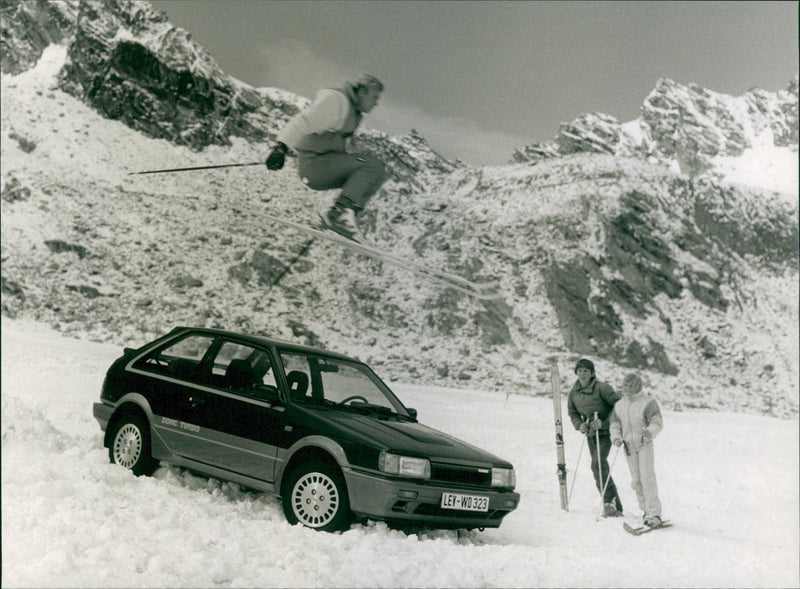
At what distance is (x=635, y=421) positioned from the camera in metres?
5.72

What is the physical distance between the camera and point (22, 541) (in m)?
3.48

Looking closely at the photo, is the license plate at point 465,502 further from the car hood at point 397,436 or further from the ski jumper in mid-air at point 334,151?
the ski jumper in mid-air at point 334,151

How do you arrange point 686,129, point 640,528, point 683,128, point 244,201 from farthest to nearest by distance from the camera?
point 686,129 → point 683,128 → point 244,201 → point 640,528

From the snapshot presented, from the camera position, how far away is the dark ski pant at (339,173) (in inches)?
238

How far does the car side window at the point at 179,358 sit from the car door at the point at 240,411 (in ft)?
0.40

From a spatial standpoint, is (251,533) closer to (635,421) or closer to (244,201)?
(635,421)

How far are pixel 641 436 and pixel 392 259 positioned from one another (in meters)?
2.75

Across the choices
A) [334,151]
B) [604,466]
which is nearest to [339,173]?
[334,151]

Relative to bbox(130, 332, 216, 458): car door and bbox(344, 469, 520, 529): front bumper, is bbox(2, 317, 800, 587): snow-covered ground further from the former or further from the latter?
bbox(130, 332, 216, 458): car door

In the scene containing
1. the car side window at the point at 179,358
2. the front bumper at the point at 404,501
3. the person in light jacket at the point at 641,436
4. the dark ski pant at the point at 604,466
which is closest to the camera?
the front bumper at the point at 404,501

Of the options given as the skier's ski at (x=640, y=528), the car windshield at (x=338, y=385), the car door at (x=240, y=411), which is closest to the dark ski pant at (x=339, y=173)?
the car windshield at (x=338, y=385)

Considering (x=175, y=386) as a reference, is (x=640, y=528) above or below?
below

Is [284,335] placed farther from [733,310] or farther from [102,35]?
[733,310]

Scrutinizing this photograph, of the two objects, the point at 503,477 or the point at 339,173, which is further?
the point at 339,173
